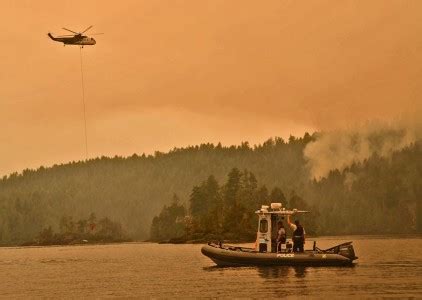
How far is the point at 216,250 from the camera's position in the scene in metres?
73.3

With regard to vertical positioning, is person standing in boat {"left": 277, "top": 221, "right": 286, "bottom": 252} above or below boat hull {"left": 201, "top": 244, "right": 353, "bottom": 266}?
above

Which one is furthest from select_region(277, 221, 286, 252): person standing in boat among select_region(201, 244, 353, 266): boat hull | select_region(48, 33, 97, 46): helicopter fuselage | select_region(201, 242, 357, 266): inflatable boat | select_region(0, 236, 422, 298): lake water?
select_region(48, 33, 97, 46): helicopter fuselage

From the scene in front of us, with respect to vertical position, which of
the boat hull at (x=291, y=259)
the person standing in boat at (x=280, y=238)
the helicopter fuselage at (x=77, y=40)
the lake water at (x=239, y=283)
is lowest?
the lake water at (x=239, y=283)

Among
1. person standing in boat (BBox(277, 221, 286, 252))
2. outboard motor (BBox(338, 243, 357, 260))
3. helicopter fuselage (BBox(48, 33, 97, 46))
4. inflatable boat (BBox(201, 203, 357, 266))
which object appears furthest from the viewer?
helicopter fuselage (BBox(48, 33, 97, 46))

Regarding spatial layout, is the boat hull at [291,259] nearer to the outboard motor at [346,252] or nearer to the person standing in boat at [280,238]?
the outboard motor at [346,252]

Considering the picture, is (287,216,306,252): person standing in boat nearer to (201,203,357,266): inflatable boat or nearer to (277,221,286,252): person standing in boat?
(201,203,357,266): inflatable boat

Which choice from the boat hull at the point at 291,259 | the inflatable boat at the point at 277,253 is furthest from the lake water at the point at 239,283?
the inflatable boat at the point at 277,253

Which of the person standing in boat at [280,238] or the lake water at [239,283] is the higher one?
the person standing in boat at [280,238]

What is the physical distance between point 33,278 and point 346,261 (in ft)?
97.3

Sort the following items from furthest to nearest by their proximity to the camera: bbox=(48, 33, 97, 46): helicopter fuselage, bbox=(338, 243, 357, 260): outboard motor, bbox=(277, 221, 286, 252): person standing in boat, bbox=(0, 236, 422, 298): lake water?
bbox=(48, 33, 97, 46): helicopter fuselage → bbox=(338, 243, 357, 260): outboard motor → bbox=(277, 221, 286, 252): person standing in boat → bbox=(0, 236, 422, 298): lake water

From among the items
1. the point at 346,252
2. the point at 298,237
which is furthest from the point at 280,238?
the point at 346,252

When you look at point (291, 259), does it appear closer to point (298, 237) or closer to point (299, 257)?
point (299, 257)

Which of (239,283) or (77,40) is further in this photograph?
(77,40)

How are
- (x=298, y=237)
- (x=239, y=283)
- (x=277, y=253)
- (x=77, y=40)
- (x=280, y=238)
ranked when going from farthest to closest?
(x=77, y=40), (x=280, y=238), (x=277, y=253), (x=298, y=237), (x=239, y=283)
